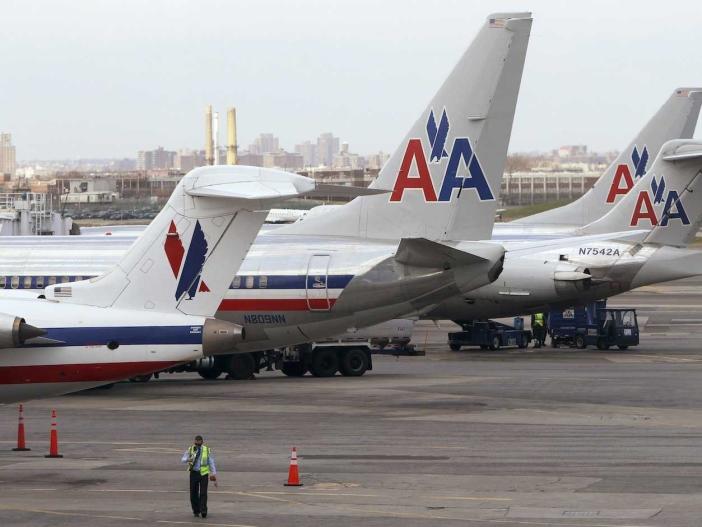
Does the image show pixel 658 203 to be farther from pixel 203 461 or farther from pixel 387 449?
pixel 203 461

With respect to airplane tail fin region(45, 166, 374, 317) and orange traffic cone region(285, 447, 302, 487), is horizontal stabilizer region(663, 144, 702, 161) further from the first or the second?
orange traffic cone region(285, 447, 302, 487)

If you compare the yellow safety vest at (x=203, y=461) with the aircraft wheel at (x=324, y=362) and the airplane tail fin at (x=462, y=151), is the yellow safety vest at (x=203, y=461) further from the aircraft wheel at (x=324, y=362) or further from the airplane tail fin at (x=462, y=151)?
the aircraft wheel at (x=324, y=362)

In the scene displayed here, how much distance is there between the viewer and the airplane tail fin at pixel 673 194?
59.2 m

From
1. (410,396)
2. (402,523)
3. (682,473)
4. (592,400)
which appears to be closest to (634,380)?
(592,400)

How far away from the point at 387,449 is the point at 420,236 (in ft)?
36.6

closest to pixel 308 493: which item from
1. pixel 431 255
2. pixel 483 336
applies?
pixel 431 255

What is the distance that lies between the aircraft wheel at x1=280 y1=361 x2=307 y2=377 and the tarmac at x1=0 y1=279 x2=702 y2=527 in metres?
0.32

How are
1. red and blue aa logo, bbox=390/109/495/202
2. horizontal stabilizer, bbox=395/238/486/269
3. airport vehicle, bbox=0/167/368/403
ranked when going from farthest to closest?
red and blue aa logo, bbox=390/109/495/202, horizontal stabilizer, bbox=395/238/486/269, airport vehicle, bbox=0/167/368/403

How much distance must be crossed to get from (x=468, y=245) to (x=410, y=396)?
216 inches

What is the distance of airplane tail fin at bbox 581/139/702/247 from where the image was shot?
59.2 meters

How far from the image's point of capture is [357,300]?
1650 inches

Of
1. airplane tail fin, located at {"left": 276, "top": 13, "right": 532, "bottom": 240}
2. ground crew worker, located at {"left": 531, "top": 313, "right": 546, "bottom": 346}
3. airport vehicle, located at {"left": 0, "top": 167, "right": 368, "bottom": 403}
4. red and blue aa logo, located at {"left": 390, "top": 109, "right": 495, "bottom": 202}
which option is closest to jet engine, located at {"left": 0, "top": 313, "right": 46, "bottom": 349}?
airport vehicle, located at {"left": 0, "top": 167, "right": 368, "bottom": 403}

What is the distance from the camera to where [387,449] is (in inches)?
1276

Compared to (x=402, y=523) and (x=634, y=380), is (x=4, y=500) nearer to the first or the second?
(x=402, y=523)
